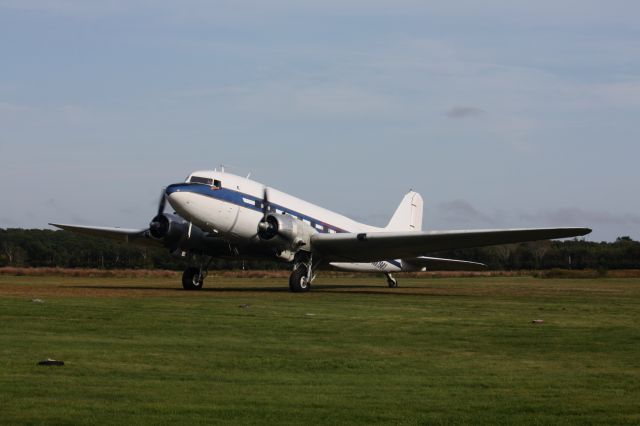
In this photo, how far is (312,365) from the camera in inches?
593

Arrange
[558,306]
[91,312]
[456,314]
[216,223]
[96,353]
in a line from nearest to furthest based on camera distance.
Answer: [96,353] < [91,312] < [456,314] < [558,306] < [216,223]

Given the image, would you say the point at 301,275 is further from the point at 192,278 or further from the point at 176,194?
the point at 176,194

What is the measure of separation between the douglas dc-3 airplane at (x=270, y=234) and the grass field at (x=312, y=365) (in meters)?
10.4

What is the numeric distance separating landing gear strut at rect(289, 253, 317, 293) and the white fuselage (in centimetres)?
155

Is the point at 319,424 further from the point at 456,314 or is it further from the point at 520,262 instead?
the point at 520,262

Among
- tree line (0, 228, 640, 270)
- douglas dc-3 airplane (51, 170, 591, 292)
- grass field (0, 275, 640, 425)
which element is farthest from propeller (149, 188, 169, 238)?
tree line (0, 228, 640, 270)

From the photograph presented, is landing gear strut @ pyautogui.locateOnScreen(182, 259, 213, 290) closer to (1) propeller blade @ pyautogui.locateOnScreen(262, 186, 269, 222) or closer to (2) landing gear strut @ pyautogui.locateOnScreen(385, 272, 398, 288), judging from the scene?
(1) propeller blade @ pyautogui.locateOnScreen(262, 186, 269, 222)

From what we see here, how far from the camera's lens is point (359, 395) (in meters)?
12.1

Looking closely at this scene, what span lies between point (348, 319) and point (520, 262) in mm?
71124

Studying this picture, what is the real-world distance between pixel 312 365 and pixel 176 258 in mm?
68840

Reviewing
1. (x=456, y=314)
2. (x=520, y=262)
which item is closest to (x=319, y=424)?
(x=456, y=314)

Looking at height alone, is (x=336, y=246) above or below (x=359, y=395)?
above

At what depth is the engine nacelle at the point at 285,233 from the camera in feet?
125

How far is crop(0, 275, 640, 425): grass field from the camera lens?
35.6 ft
